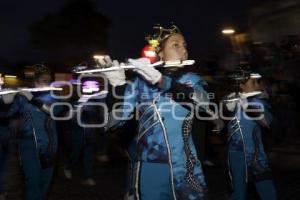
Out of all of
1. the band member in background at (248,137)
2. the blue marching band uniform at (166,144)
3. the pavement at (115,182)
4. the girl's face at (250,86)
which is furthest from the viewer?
the pavement at (115,182)

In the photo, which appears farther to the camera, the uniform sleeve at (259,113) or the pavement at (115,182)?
the pavement at (115,182)

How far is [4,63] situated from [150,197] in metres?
23.7

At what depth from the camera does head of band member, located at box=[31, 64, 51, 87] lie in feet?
20.8

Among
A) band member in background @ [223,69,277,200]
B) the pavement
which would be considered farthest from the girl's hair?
the pavement

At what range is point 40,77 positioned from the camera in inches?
250

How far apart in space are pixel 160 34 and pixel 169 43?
13cm

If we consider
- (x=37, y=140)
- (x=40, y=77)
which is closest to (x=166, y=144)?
(x=37, y=140)

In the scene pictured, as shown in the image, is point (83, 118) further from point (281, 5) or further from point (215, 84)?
point (281, 5)

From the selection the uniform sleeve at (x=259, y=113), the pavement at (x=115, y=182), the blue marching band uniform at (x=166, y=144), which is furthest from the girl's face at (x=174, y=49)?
the pavement at (x=115, y=182)

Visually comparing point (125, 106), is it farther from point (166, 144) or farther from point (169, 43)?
point (169, 43)

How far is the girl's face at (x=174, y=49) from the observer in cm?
366

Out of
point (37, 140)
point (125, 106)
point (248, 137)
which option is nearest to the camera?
point (125, 106)

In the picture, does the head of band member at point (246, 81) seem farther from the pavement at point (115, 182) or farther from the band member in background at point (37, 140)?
the band member in background at point (37, 140)

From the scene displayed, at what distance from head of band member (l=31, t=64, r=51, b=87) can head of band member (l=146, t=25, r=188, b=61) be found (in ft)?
9.23
